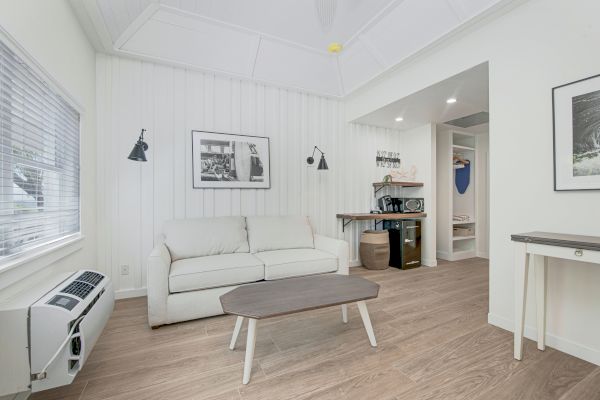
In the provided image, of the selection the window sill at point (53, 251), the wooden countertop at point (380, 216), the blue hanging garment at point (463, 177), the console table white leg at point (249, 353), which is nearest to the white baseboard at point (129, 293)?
the window sill at point (53, 251)

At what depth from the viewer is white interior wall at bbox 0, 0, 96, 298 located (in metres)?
1.42

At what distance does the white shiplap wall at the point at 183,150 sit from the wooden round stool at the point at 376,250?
38cm

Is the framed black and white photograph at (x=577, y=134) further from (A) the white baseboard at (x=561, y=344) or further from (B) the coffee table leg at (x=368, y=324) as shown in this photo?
(B) the coffee table leg at (x=368, y=324)

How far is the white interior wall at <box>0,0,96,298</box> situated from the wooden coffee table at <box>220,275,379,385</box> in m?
1.16

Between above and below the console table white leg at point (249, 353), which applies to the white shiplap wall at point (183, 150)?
above

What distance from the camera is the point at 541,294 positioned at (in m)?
1.86

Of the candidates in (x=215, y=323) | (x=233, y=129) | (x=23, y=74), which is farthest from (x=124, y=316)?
(x=233, y=129)

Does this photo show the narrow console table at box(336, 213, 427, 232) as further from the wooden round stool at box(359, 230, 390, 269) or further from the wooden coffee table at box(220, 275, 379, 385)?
the wooden coffee table at box(220, 275, 379, 385)

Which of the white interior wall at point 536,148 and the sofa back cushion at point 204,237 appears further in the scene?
the sofa back cushion at point 204,237

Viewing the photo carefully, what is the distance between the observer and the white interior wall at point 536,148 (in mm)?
1731

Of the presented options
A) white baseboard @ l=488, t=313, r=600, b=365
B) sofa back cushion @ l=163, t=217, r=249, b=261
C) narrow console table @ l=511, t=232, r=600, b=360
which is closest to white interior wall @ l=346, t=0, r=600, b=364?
white baseboard @ l=488, t=313, r=600, b=365

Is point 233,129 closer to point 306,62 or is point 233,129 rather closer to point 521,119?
point 306,62

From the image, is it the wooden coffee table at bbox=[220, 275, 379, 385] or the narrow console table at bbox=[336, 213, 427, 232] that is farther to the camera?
the narrow console table at bbox=[336, 213, 427, 232]

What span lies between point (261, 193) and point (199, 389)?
7.65ft
